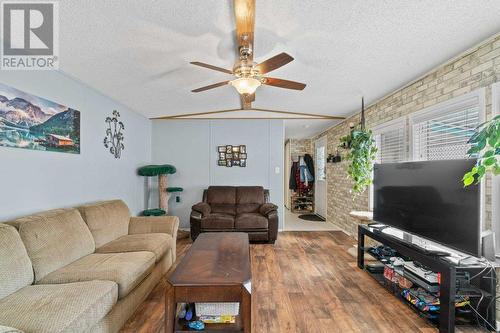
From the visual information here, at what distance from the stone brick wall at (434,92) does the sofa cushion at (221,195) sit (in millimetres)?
2319

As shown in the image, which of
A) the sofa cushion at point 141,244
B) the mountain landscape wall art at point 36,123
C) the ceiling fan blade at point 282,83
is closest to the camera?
the mountain landscape wall art at point 36,123

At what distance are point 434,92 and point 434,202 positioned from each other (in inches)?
51.4

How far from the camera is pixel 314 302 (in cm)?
221

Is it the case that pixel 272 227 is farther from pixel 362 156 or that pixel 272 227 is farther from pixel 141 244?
pixel 141 244

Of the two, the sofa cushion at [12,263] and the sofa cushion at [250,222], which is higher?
the sofa cushion at [12,263]

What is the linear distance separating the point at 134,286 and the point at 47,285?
587mm

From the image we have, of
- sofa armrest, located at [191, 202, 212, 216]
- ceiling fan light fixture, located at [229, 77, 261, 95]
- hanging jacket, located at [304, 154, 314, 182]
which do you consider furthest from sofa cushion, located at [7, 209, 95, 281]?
hanging jacket, located at [304, 154, 314, 182]

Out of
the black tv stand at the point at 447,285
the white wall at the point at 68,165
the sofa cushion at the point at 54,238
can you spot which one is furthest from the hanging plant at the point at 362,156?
the white wall at the point at 68,165

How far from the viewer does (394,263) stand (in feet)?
7.93

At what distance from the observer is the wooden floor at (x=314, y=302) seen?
1.88m

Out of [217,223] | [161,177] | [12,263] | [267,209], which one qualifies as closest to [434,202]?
[267,209]

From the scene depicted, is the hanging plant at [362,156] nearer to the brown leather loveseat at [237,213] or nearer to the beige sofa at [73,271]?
the brown leather loveseat at [237,213]

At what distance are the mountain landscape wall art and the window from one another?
13.5 feet

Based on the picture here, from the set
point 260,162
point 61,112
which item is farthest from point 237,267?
point 260,162
